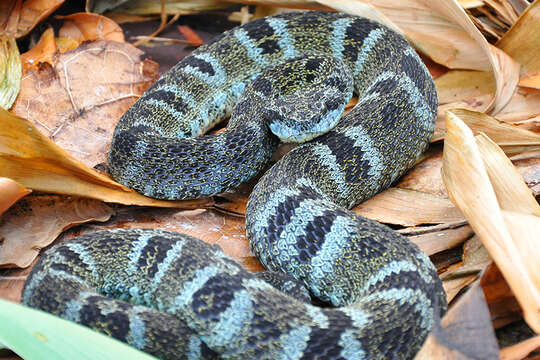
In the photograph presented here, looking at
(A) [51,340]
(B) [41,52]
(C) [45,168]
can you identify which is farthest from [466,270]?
(B) [41,52]

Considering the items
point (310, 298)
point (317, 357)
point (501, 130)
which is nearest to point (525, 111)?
point (501, 130)

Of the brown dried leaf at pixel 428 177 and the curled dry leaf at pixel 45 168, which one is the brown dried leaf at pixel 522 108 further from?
the curled dry leaf at pixel 45 168

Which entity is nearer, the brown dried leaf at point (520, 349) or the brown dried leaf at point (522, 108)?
the brown dried leaf at point (520, 349)

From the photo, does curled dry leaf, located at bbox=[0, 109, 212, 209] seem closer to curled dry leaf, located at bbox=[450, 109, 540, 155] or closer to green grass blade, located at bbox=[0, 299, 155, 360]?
green grass blade, located at bbox=[0, 299, 155, 360]

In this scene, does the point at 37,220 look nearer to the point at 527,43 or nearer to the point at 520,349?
the point at 520,349

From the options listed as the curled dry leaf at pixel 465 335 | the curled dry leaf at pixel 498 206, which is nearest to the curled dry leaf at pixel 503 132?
the curled dry leaf at pixel 498 206

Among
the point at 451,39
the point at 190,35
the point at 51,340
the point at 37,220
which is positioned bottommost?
the point at 37,220
